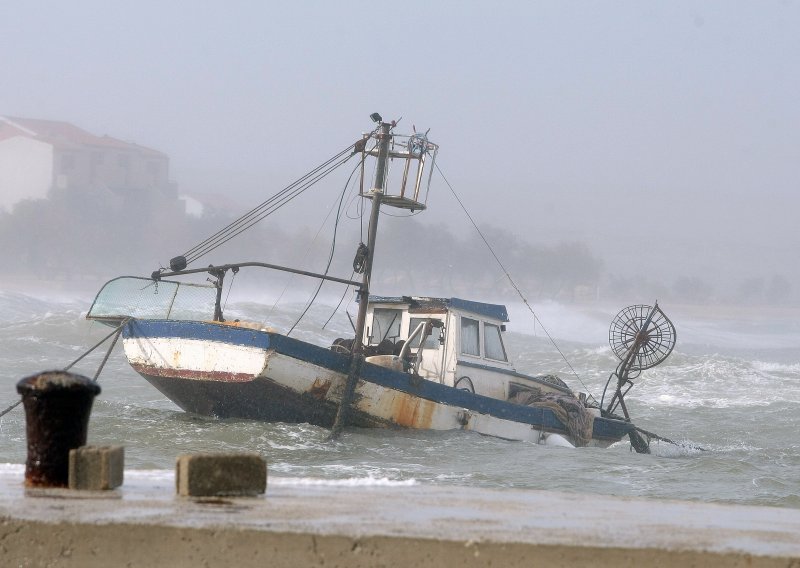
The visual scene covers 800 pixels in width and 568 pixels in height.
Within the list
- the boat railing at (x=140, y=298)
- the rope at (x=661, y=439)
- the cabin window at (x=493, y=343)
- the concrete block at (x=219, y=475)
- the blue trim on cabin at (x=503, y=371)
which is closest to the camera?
the concrete block at (x=219, y=475)

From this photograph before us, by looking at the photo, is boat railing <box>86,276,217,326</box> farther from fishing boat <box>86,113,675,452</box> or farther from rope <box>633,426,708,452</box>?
rope <box>633,426,708,452</box>

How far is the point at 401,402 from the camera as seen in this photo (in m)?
16.8

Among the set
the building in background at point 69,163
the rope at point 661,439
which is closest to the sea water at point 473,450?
the rope at point 661,439

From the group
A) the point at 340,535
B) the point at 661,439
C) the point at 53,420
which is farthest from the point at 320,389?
the point at 340,535

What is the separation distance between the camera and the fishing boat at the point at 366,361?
15.9 metres

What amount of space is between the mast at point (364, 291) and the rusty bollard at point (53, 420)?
10.4m

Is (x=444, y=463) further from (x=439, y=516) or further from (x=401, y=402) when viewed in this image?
(x=439, y=516)

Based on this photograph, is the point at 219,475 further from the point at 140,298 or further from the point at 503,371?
the point at 503,371

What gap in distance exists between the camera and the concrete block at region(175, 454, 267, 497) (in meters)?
5.17

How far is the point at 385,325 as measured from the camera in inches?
742

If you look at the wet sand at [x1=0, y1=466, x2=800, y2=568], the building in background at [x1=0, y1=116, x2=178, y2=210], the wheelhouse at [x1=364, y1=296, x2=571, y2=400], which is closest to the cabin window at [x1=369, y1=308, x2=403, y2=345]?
the wheelhouse at [x1=364, y1=296, x2=571, y2=400]

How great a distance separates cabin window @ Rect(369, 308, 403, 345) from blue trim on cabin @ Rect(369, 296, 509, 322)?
19 cm

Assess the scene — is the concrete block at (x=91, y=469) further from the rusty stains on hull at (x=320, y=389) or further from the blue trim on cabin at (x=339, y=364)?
the rusty stains on hull at (x=320, y=389)

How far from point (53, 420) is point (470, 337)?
13492 millimetres
